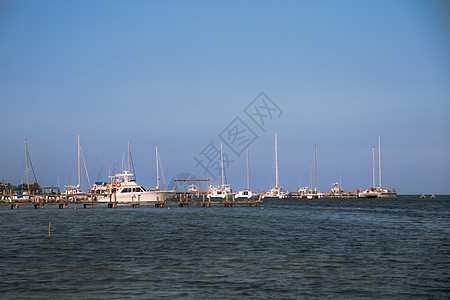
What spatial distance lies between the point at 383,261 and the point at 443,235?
1812cm

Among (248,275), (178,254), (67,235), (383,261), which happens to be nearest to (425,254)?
(383,261)

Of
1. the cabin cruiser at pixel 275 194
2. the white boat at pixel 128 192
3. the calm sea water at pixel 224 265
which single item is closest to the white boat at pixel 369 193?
the cabin cruiser at pixel 275 194

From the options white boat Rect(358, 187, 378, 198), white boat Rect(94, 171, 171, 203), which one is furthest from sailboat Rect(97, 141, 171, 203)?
white boat Rect(358, 187, 378, 198)

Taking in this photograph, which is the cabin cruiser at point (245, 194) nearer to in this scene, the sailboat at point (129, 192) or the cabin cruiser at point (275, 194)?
the cabin cruiser at point (275, 194)

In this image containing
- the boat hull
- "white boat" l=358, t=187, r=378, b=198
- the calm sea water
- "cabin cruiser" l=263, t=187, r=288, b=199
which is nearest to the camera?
the calm sea water

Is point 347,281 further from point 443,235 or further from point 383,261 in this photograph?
point 443,235

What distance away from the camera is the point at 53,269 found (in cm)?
2436

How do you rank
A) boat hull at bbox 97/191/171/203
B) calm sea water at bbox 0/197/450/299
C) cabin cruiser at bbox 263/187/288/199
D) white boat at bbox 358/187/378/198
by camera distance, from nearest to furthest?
1. calm sea water at bbox 0/197/450/299
2. boat hull at bbox 97/191/171/203
3. white boat at bbox 358/187/378/198
4. cabin cruiser at bbox 263/187/288/199

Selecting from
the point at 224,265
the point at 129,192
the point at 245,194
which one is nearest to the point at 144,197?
the point at 129,192

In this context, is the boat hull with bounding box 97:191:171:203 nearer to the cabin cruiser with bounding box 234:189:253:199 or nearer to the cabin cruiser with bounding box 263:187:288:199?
the cabin cruiser with bounding box 234:189:253:199

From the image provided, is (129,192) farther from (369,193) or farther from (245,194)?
(369,193)

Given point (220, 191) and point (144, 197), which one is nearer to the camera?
point (144, 197)

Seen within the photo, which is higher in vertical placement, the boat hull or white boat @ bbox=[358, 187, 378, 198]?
the boat hull

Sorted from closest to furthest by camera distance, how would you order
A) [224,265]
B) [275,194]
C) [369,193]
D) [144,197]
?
[224,265]
[144,197]
[369,193]
[275,194]
